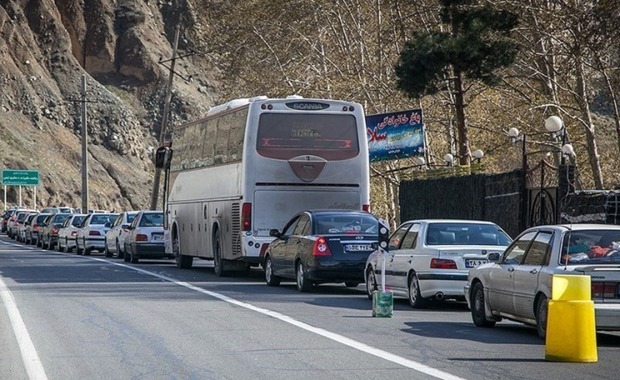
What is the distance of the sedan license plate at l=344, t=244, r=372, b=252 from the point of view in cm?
2414

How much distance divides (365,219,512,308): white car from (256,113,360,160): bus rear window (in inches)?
275

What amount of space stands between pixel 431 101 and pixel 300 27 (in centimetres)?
674

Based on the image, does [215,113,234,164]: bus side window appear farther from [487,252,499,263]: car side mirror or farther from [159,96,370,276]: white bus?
[487,252,499,263]: car side mirror

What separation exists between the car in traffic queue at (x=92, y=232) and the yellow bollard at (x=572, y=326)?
36007 mm

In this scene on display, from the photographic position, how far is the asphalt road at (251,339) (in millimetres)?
12664

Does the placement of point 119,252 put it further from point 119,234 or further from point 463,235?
point 463,235

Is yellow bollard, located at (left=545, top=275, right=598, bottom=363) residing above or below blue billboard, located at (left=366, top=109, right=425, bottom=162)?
below

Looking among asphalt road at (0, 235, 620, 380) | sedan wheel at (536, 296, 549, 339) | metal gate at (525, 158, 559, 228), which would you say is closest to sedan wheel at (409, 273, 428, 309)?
asphalt road at (0, 235, 620, 380)

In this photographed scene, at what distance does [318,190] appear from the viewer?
95.4 ft

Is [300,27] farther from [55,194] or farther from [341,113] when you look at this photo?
[55,194]

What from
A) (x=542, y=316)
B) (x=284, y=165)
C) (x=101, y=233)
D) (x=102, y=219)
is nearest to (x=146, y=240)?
(x=101, y=233)

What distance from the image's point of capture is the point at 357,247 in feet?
79.3

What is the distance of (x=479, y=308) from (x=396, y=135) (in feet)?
93.5

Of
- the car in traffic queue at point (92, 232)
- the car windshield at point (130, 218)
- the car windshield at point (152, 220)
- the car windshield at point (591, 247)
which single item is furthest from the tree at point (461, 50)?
the car windshield at point (591, 247)
